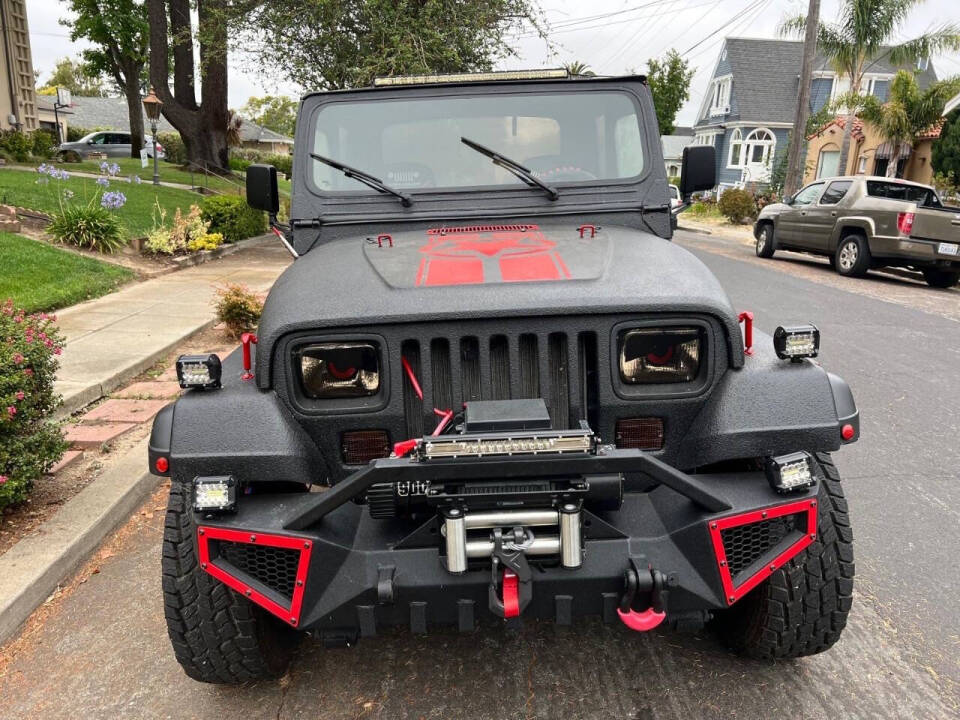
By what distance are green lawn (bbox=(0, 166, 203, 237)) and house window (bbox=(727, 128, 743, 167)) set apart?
2862cm

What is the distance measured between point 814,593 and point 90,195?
46.7ft

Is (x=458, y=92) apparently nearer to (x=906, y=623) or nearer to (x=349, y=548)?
(x=349, y=548)

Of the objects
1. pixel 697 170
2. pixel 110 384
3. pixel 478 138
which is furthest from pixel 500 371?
pixel 110 384

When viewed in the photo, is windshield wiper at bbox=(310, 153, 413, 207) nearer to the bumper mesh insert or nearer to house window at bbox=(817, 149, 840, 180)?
the bumper mesh insert

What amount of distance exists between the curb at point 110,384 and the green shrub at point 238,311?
1.55ft

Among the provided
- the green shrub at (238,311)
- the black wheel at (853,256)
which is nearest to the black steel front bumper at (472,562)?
the green shrub at (238,311)

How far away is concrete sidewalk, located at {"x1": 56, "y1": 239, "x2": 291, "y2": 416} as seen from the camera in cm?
562

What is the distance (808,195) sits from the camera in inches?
566

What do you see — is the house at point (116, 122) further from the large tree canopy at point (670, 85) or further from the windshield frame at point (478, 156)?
the windshield frame at point (478, 156)

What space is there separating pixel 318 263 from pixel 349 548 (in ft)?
3.94

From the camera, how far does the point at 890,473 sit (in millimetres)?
4414

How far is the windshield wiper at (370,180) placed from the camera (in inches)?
136

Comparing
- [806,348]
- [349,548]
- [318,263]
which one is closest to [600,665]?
[349,548]

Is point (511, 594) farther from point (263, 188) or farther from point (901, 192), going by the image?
point (901, 192)
